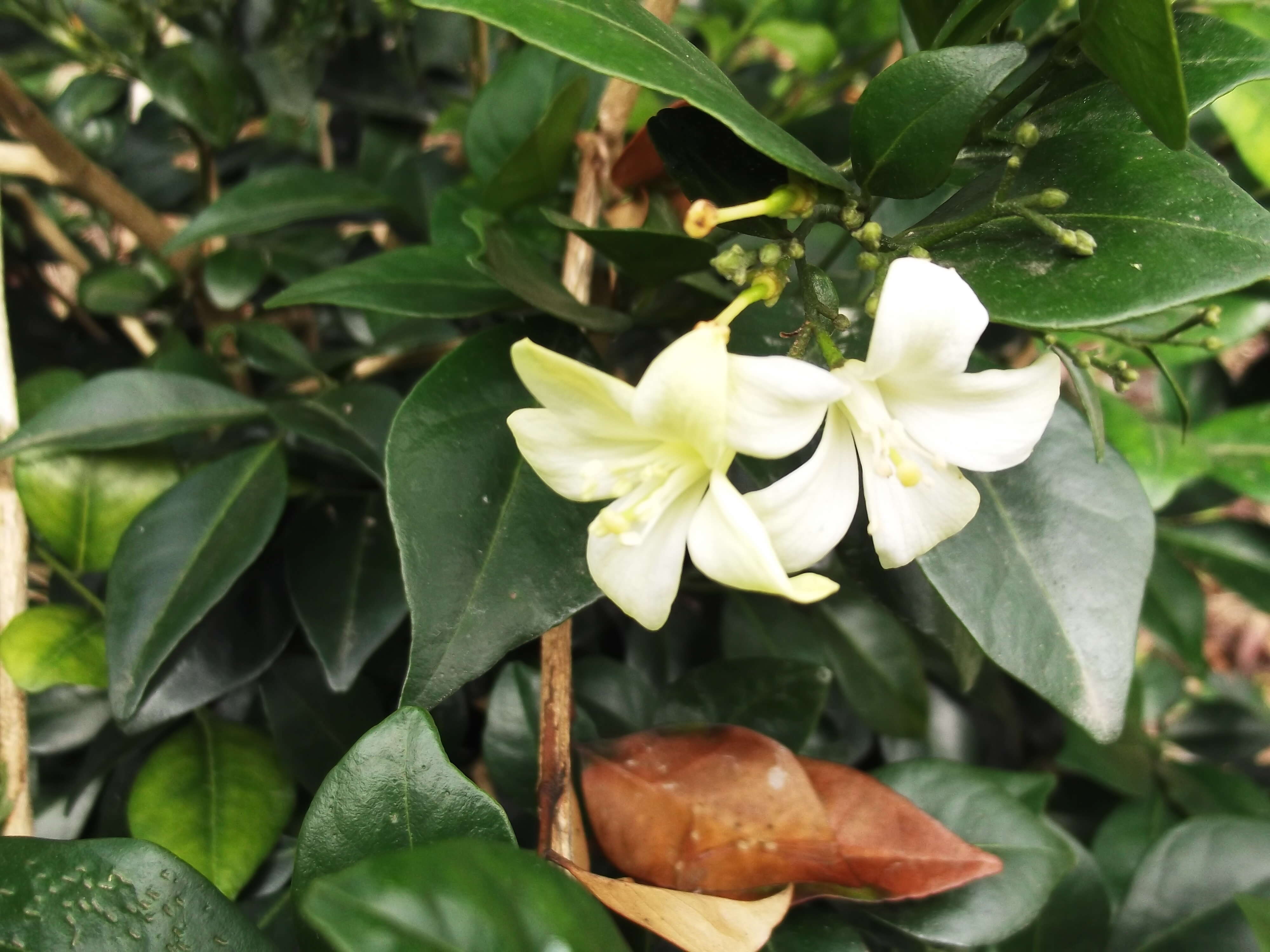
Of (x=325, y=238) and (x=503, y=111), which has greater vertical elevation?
(x=503, y=111)

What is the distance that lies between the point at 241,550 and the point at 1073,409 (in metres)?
0.57

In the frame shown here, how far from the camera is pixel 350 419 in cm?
62

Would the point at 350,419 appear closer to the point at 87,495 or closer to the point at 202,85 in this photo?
the point at 87,495

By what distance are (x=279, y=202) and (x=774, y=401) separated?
25.3 inches

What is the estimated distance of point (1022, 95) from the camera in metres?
0.46

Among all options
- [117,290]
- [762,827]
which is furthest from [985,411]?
[117,290]

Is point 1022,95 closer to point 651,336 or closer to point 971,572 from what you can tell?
point 971,572

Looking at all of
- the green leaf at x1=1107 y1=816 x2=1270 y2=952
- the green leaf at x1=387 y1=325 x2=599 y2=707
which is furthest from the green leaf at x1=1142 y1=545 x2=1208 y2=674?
the green leaf at x1=387 y1=325 x2=599 y2=707

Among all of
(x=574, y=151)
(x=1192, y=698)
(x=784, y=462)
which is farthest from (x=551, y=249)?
(x=1192, y=698)

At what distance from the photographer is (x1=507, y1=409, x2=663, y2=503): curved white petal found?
41 cm

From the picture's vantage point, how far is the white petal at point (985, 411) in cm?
40

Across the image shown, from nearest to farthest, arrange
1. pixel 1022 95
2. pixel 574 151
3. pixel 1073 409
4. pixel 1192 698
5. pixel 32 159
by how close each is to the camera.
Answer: pixel 1022 95, pixel 1073 409, pixel 574 151, pixel 32 159, pixel 1192 698

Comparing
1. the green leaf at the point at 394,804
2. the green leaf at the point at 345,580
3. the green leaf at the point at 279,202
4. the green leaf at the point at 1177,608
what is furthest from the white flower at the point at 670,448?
the green leaf at the point at 1177,608

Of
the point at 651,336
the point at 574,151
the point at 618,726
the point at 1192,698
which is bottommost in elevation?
the point at 1192,698
